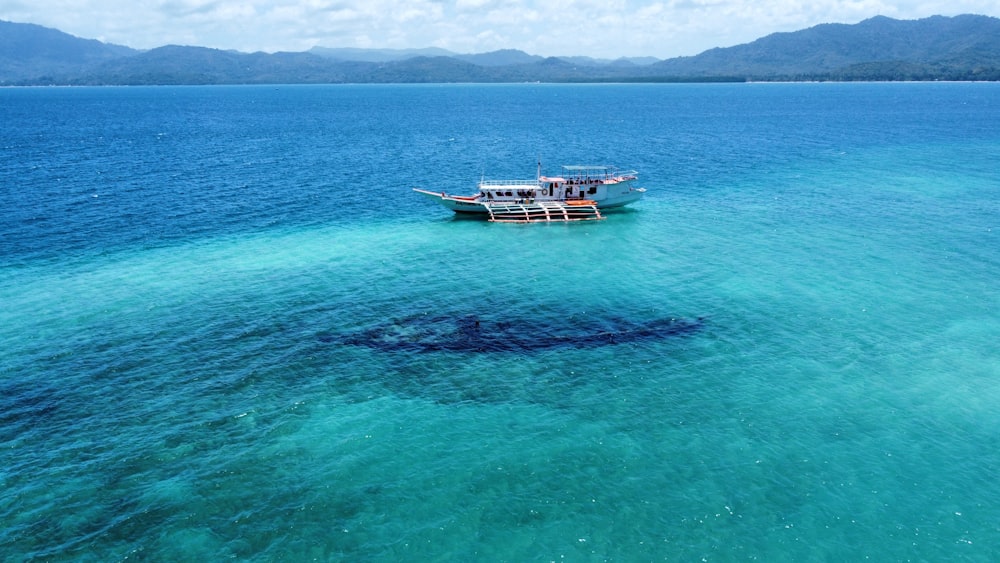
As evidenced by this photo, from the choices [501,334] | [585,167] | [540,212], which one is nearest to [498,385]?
[501,334]

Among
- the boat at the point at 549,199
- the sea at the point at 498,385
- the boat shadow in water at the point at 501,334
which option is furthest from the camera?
the boat at the point at 549,199

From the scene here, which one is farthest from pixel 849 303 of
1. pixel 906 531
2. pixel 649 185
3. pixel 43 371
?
pixel 43 371

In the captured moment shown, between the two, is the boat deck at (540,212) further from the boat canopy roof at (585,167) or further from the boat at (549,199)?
the boat canopy roof at (585,167)

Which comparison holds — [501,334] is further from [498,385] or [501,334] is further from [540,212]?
[540,212]

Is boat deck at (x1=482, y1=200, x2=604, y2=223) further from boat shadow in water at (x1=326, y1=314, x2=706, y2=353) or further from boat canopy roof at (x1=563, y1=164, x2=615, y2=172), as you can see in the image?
boat shadow in water at (x1=326, y1=314, x2=706, y2=353)

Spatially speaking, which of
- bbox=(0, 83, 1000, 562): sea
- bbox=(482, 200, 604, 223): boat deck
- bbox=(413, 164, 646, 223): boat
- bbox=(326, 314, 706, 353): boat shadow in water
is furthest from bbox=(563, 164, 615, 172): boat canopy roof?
bbox=(326, 314, 706, 353): boat shadow in water

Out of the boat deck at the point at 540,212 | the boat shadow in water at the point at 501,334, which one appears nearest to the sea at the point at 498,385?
the boat shadow in water at the point at 501,334
